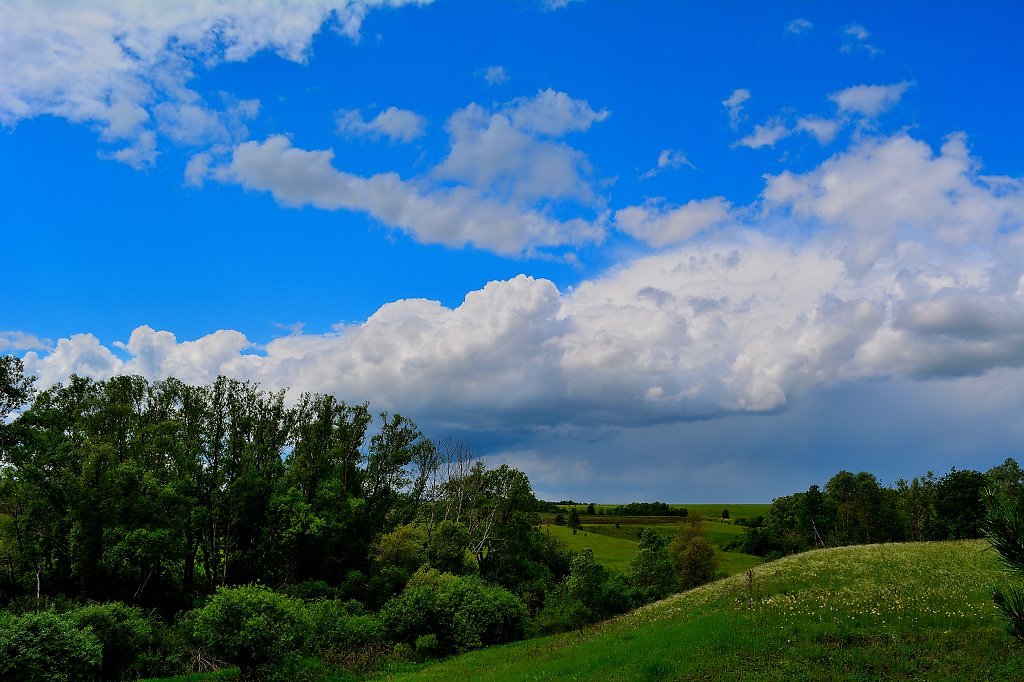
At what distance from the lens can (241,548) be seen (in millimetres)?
56344

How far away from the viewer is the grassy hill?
19172 mm

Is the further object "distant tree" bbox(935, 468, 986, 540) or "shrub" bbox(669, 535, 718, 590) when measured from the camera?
"shrub" bbox(669, 535, 718, 590)

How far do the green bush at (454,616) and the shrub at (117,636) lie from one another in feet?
49.0

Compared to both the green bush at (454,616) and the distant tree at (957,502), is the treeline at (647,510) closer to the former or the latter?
the distant tree at (957,502)

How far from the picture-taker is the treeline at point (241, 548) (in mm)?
31297

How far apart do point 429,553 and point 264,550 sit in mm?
15398

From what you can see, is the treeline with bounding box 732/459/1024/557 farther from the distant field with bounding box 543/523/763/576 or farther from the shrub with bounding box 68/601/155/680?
the shrub with bounding box 68/601/155/680

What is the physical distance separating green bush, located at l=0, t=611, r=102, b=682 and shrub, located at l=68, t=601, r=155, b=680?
3.16 meters

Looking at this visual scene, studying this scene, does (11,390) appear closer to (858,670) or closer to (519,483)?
(858,670)

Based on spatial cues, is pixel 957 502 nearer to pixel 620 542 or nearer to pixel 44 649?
pixel 620 542

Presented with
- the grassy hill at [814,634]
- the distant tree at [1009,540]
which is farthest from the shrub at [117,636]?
the distant tree at [1009,540]

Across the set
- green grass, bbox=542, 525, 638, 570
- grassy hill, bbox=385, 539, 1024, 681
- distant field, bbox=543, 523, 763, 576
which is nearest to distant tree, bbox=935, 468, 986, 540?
distant field, bbox=543, 523, 763, 576

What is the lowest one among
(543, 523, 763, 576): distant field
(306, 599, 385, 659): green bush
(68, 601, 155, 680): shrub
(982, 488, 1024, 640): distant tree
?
(543, 523, 763, 576): distant field

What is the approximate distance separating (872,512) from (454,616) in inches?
2586
